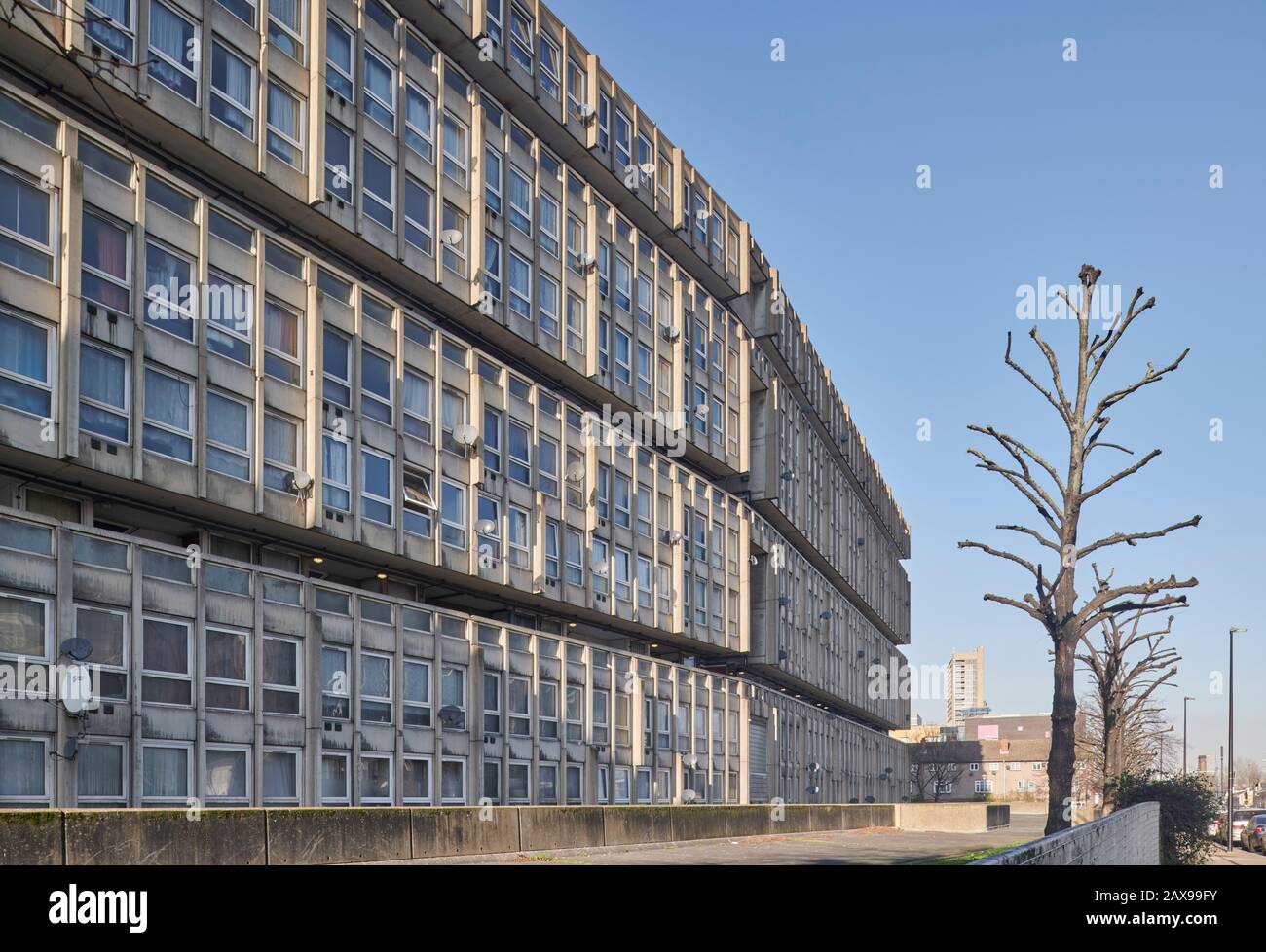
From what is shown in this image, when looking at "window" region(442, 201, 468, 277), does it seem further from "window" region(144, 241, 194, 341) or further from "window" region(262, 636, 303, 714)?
"window" region(262, 636, 303, 714)

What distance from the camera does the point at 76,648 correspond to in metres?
25.0

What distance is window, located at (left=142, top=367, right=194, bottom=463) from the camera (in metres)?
27.8

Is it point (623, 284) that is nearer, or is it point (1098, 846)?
point (1098, 846)

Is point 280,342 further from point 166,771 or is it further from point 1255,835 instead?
point 1255,835

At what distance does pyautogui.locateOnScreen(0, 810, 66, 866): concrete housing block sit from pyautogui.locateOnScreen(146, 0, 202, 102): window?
662 inches

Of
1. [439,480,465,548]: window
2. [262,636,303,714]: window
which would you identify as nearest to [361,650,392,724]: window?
[262,636,303,714]: window

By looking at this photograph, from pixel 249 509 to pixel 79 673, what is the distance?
5.52m

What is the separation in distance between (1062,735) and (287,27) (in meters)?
22.1

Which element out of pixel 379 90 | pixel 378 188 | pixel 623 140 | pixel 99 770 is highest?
pixel 623 140

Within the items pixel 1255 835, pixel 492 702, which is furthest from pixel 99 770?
pixel 1255 835

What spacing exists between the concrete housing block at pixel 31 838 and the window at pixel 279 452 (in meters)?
15.2
